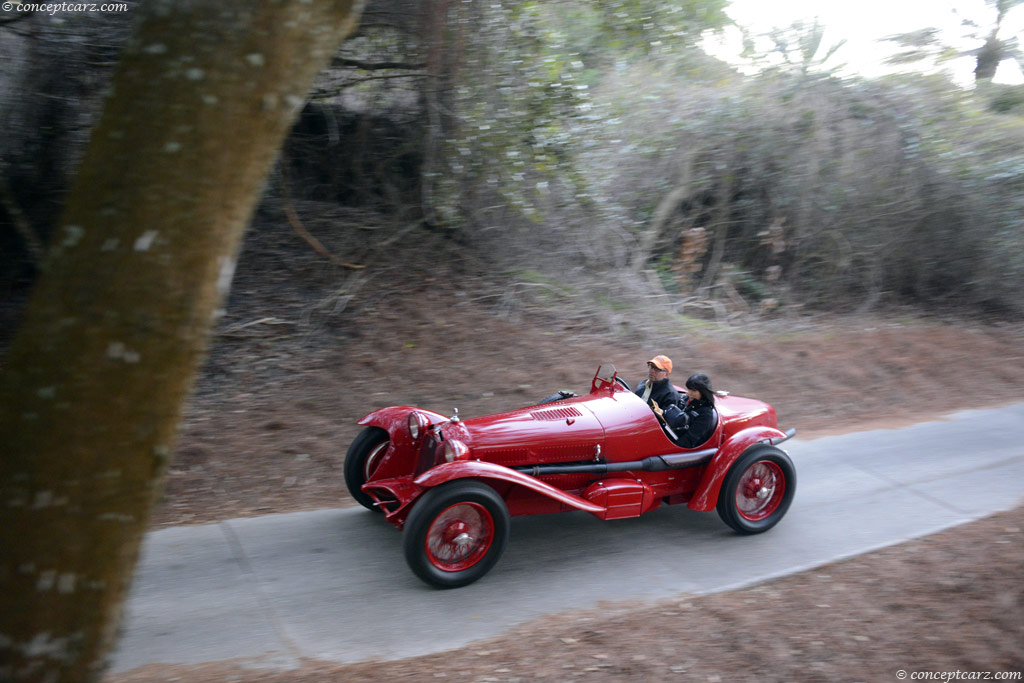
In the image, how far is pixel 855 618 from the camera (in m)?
4.71

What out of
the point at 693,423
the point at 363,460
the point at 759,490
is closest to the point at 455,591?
the point at 363,460

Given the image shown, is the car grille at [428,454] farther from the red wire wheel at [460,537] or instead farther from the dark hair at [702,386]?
the dark hair at [702,386]

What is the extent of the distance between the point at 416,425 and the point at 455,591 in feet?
3.99

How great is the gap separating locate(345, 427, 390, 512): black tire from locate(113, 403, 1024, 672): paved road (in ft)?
0.71

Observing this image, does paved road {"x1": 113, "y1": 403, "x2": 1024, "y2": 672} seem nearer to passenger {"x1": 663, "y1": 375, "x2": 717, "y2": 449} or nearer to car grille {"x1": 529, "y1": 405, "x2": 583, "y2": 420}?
passenger {"x1": 663, "y1": 375, "x2": 717, "y2": 449}

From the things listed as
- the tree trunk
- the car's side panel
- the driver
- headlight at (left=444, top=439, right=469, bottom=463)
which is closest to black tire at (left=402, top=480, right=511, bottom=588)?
headlight at (left=444, top=439, right=469, bottom=463)

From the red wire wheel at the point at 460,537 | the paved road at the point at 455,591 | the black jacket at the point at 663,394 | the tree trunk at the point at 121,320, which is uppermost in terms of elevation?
the tree trunk at the point at 121,320

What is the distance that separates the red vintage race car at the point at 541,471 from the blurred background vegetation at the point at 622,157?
5200 millimetres

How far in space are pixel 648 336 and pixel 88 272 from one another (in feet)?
29.1

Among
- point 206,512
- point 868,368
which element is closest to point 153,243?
point 206,512

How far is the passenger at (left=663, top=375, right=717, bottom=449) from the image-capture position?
6.05m

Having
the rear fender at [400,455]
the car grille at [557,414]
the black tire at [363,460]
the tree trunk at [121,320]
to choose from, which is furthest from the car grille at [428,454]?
the tree trunk at [121,320]

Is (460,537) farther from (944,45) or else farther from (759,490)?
(944,45)

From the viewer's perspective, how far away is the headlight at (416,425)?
18.2ft
